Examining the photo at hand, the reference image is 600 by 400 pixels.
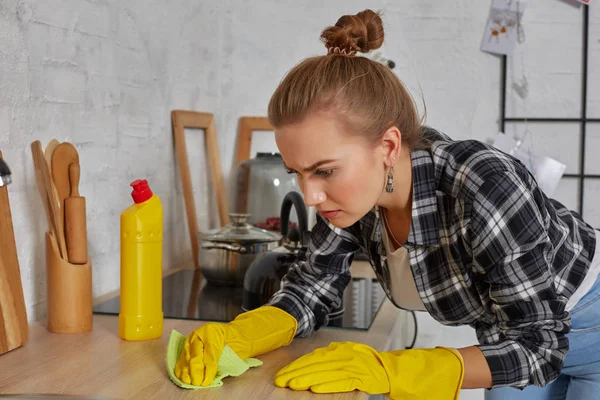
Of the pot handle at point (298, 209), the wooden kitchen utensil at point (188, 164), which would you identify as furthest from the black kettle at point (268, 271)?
the wooden kitchen utensil at point (188, 164)

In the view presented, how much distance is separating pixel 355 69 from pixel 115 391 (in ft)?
1.95

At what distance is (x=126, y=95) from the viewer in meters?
1.81

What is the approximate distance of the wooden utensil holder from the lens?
132 cm

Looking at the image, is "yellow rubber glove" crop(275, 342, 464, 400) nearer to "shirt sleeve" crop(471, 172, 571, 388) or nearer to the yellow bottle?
"shirt sleeve" crop(471, 172, 571, 388)

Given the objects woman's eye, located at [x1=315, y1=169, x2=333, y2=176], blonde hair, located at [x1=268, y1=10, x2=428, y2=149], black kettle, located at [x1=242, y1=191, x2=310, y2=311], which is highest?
blonde hair, located at [x1=268, y1=10, x2=428, y2=149]

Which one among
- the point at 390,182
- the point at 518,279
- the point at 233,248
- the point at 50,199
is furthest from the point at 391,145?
the point at 233,248

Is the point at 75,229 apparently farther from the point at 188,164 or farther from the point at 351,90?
the point at 188,164

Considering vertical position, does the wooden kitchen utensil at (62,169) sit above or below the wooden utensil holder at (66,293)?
above

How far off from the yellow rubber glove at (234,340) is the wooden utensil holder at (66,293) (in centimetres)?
28

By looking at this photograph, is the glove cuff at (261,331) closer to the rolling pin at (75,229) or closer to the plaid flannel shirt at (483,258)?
the plaid flannel shirt at (483,258)

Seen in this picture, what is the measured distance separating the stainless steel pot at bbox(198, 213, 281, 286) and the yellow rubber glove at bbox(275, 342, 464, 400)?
0.72 meters

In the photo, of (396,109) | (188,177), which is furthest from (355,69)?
(188,177)

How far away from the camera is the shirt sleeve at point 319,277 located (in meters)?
1.36

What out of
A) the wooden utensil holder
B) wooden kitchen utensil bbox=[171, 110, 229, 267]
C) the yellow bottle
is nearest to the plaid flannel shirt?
the yellow bottle
